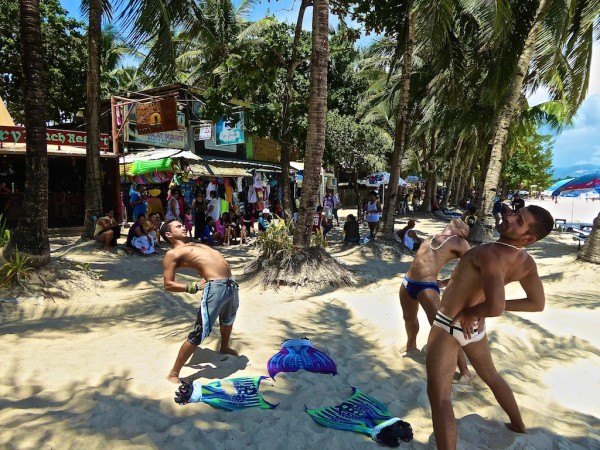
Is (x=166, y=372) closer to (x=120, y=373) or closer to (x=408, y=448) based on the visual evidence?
(x=120, y=373)

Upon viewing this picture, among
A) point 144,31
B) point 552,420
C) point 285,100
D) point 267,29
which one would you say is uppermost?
point 267,29

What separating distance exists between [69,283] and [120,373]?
2.96 meters

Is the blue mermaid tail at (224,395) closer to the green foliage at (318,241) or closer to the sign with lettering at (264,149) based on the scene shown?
the green foliage at (318,241)

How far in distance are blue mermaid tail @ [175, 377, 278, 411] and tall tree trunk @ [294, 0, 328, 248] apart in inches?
157

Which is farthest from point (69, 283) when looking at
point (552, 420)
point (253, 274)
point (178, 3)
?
point (178, 3)

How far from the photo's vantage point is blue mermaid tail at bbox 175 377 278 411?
10.5 ft

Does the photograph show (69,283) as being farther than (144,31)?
No

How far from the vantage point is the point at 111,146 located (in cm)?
1414

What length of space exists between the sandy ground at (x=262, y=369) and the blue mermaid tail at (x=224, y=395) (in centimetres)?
7

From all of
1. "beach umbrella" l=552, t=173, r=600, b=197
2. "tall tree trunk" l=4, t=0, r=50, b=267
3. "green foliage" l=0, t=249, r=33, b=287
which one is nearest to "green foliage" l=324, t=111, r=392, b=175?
"beach umbrella" l=552, t=173, r=600, b=197

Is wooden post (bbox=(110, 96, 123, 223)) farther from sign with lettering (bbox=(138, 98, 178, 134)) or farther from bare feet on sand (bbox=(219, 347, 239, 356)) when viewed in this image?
bare feet on sand (bbox=(219, 347, 239, 356))

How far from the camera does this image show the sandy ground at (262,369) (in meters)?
2.83

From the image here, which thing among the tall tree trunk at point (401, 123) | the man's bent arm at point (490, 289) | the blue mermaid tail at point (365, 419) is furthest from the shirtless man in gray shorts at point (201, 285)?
the tall tree trunk at point (401, 123)

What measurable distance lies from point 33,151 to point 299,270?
14.1 ft
